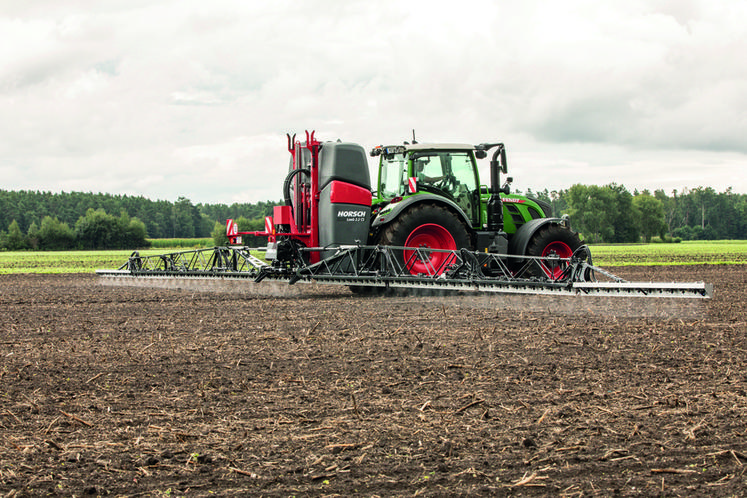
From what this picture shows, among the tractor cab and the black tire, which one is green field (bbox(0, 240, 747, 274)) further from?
the black tire

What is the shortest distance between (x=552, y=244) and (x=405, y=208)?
3.01 m

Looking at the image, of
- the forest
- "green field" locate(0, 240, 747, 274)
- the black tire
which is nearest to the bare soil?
the black tire

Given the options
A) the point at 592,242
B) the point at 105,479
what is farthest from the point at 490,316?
the point at 592,242

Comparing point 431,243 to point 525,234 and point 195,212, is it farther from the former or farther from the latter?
point 195,212

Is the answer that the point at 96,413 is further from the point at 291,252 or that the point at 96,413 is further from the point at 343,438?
the point at 291,252

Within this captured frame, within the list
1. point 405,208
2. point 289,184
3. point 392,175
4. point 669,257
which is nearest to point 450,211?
point 405,208

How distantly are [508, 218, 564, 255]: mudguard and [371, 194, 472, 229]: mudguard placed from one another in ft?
3.32

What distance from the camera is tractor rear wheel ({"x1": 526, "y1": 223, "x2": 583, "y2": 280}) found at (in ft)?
37.9

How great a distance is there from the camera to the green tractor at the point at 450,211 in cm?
1113

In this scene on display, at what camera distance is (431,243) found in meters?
11.5

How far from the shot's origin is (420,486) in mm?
3086

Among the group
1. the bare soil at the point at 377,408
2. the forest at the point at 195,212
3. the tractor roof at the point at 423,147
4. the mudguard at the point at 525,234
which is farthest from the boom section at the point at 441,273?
the forest at the point at 195,212

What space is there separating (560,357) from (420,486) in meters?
3.10

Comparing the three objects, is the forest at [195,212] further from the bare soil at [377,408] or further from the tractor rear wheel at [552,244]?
the bare soil at [377,408]
